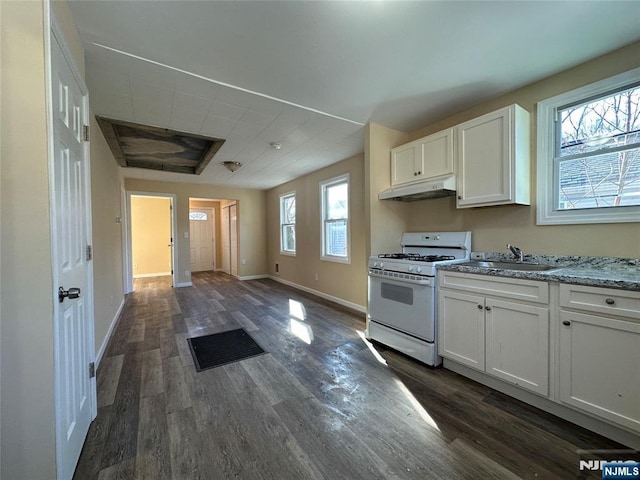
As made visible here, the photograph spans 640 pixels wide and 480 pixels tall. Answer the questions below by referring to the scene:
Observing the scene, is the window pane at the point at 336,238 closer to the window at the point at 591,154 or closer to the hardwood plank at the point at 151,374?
the window at the point at 591,154

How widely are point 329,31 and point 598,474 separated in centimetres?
284

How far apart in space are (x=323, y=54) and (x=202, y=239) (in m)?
7.56

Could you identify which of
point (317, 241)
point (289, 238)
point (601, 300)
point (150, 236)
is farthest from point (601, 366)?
point (150, 236)

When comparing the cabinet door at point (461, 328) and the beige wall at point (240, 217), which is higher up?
the beige wall at point (240, 217)

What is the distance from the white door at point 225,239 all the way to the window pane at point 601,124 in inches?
284

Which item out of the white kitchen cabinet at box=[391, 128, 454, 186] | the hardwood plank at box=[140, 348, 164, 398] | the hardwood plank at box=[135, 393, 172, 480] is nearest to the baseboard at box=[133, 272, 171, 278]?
the hardwood plank at box=[140, 348, 164, 398]

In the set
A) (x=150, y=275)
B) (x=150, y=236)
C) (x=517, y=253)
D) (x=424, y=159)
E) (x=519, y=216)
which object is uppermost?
(x=424, y=159)

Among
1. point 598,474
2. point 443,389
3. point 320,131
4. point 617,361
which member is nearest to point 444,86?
point 320,131

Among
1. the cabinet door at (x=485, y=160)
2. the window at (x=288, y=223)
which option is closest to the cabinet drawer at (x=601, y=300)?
the cabinet door at (x=485, y=160)

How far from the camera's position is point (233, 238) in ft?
23.7

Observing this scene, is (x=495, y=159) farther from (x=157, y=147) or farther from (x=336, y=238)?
(x=157, y=147)

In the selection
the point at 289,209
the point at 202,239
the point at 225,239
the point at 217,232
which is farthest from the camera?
the point at 217,232

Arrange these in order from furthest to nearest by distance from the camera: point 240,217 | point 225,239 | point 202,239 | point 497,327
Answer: point 202,239
point 225,239
point 240,217
point 497,327

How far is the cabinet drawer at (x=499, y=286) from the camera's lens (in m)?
1.69
